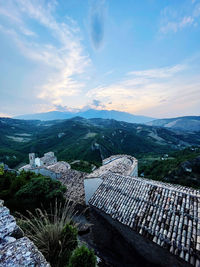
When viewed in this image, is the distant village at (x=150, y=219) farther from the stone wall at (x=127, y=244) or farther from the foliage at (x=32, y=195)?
the foliage at (x=32, y=195)

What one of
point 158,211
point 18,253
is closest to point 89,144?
point 158,211

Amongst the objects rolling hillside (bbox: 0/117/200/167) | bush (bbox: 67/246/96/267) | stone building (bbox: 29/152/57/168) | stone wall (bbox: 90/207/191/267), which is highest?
bush (bbox: 67/246/96/267)

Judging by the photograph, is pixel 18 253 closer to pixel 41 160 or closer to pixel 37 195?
pixel 37 195

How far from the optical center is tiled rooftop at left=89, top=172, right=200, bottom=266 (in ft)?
17.3

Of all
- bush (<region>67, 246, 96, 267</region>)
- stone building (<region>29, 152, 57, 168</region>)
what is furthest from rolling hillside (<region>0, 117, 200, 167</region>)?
bush (<region>67, 246, 96, 267</region>)

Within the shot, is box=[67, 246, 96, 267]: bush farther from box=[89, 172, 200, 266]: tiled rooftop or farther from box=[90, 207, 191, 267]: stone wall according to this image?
box=[90, 207, 191, 267]: stone wall

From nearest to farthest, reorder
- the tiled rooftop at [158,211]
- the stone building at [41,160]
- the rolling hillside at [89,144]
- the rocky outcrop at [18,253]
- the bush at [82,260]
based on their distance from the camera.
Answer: the rocky outcrop at [18,253] → the bush at [82,260] → the tiled rooftop at [158,211] → the stone building at [41,160] → the rolling hillside at [89,144]

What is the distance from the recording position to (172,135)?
443ft

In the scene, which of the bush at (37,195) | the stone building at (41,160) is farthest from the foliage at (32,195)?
the stone building at (41,160)

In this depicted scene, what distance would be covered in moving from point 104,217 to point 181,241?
4151 mm

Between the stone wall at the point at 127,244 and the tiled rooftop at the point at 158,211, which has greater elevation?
the tiled rooftop at the point at 158,211

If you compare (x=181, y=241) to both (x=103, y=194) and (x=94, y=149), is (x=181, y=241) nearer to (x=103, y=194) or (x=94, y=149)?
(x=103, y=194)

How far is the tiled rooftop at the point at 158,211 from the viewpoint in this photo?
5.27 metres

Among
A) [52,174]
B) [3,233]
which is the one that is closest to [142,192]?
[3,233]
